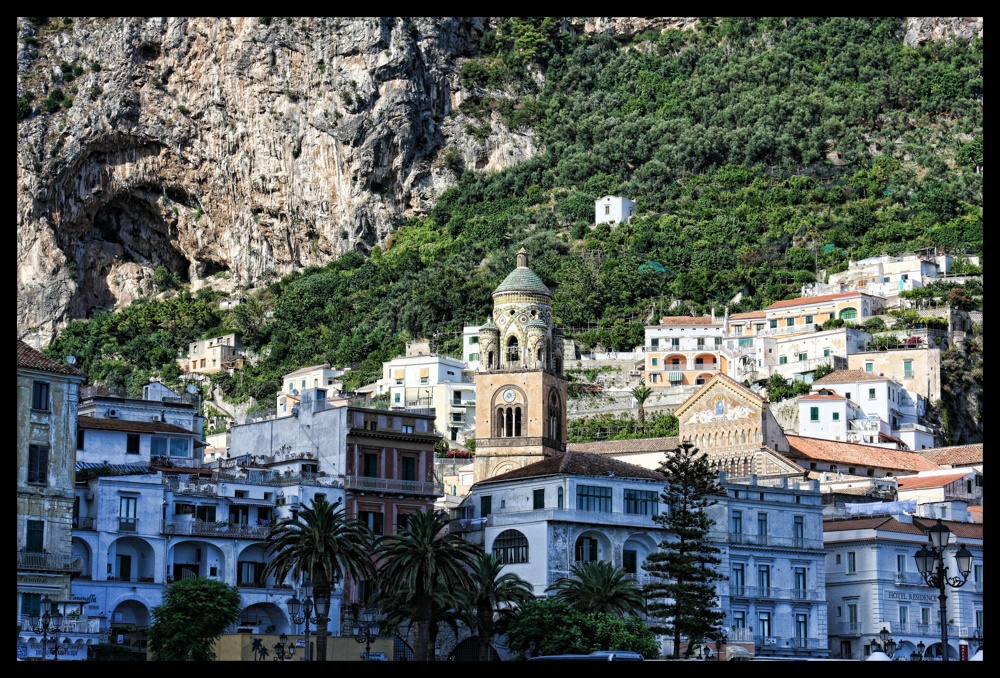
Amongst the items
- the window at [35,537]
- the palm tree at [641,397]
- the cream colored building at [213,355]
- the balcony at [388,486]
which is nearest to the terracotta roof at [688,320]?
the palm tree at [641,397]

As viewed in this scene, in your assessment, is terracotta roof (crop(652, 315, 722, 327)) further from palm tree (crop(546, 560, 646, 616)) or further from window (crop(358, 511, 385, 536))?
palm tree (crop(546, 560, 646, 616))

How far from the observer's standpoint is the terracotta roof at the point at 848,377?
99.5 metres

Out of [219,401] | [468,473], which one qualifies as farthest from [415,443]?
[219,401]

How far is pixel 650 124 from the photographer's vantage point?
15875 cm

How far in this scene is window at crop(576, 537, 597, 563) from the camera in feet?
188

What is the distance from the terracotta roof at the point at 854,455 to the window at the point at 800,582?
63.2 ft

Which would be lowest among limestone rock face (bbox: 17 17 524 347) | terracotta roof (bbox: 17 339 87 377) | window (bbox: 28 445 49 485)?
window (bbox: 28 445 49 485)

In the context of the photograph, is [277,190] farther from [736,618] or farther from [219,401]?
[736,618]

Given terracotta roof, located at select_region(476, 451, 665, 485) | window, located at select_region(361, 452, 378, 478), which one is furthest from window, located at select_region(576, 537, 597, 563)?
window, located at select_region(361, 452, 378, 478)

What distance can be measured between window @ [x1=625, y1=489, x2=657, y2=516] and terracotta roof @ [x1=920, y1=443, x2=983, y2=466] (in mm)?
30877

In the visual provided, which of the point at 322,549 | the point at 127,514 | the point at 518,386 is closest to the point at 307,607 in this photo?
the point at 322,549

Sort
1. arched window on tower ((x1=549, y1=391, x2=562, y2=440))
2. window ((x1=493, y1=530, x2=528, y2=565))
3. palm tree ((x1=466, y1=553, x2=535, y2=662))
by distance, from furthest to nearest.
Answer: arched window on tower ((x1=549, y1=391, x2=562, y2=440)), window ((x1=493, y1=530, x2=528, y2=565)), palm tree ((x1=466, y1=553, x2=535, y2=662))
